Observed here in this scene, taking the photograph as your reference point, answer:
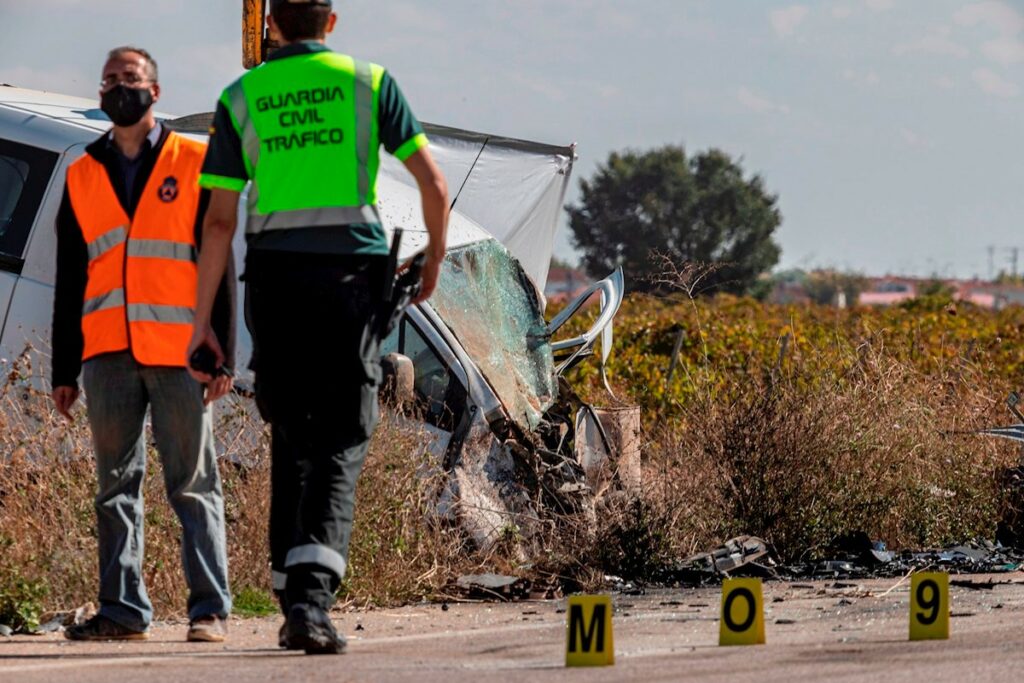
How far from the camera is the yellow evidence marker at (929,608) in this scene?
6.21 meters

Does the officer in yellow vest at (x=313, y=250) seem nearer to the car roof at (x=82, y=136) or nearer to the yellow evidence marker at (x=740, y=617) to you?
A: the yellow evidence marker at (x=740, y=617)

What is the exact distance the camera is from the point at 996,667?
5.55 meters

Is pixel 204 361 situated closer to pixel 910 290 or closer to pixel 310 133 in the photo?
pixel 310 133

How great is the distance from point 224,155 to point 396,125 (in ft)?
1.90

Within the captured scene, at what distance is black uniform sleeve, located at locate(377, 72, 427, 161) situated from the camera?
5.65 m

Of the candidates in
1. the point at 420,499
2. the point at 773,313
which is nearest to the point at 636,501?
the point at 420,499

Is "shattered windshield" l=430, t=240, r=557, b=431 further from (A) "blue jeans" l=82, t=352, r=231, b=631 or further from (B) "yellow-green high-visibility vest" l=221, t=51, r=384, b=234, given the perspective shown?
(B) "yellow-green high-visibility vest" l=221, t=51, r=384, b=234

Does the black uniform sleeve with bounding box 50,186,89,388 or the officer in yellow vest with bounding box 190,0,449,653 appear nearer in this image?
the officer in yellow vest with bounding box 190,0,449,653

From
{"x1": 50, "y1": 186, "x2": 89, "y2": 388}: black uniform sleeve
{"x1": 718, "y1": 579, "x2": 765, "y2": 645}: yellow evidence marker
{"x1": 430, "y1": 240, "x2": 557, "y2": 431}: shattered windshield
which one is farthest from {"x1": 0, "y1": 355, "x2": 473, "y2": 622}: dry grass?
{"x1": 718, "y1": 579, "x2": 765, "y2": 645}: yellow evidence marker

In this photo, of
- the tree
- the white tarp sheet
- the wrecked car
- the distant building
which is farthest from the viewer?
the distant building

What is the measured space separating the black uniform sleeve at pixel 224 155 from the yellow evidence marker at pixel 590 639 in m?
1.78

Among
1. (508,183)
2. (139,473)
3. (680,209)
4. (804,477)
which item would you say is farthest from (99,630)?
(680,209)

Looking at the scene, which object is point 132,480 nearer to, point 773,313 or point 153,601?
point 153,601

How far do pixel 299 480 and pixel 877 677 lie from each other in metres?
1.96
